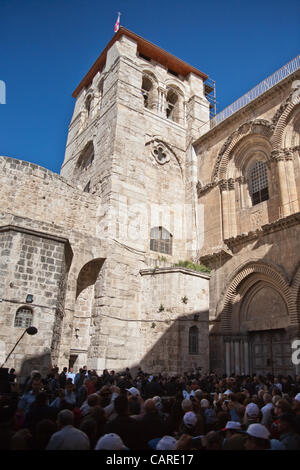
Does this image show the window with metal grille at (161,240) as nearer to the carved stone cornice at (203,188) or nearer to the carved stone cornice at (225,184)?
the carved stone cornice at (203,188)

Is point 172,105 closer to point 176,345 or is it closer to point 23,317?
point 176,345

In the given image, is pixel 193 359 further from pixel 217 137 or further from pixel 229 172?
pixel 217 137

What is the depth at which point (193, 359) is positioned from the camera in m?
14.4

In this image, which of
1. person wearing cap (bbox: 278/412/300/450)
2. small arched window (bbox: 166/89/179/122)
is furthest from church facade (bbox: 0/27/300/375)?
person wearing cap (bbox: 278/412/300/450)

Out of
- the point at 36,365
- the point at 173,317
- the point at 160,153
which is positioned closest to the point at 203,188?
the point at 160,153

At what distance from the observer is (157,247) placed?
18.1 metres

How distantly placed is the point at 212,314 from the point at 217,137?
9.55 metres

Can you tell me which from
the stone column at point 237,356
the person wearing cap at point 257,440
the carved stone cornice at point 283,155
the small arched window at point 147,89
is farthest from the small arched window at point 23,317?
the small arched window at point 147,89

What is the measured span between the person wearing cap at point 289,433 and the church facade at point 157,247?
28.2 feet

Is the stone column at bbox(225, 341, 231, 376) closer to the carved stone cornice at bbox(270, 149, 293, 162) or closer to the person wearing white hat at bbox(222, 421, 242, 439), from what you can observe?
the carved stone cornice at bbox(270, 149, 293, 162)

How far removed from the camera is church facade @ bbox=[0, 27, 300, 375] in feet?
40.2

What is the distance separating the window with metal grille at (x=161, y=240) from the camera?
711 inches

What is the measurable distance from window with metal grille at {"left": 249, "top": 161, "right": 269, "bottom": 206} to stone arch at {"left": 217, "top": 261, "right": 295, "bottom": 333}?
3.27 m

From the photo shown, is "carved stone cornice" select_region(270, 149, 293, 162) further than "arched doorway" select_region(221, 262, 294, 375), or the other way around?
"carved stone cornice" select_region(270, 149, 293, 162)
